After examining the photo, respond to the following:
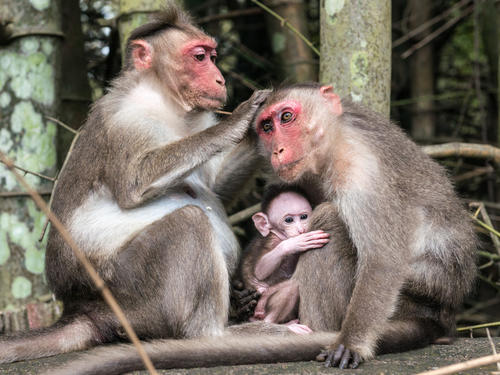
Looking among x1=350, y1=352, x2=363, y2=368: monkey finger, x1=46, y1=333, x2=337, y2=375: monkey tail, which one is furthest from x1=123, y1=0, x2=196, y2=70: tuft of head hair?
x1=350, y1=352, x2=363, y2=368: monkey finger

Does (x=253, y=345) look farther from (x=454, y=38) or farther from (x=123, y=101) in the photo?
(x=454, y=38)

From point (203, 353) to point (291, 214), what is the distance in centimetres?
142

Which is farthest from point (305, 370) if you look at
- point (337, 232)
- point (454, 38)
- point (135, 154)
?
point (454, 38)

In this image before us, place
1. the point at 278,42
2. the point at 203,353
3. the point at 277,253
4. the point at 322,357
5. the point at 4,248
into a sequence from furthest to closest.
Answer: the point at 278,42 < the point at 4,248 < the point at 277,253 < the point at 322,357 < the point at 203,353

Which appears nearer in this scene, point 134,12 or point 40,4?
point 40,4

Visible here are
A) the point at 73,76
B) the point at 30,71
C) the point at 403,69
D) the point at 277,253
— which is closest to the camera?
the point at 277,253

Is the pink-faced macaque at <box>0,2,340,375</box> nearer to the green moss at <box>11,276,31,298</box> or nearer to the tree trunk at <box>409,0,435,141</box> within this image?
the green moss at <box>11,276,31,298</box>

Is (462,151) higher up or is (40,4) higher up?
(40,4)

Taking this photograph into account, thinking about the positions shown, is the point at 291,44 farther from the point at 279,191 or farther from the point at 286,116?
the point at 286,116

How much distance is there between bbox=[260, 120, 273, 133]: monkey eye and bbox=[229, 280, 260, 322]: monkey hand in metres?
1.16

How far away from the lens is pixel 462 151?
235 inches

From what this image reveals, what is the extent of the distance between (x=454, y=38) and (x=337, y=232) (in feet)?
20.8

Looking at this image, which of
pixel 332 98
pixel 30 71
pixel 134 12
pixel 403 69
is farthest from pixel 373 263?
pixel 403 69

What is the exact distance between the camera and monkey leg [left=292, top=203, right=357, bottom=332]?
183 inches
